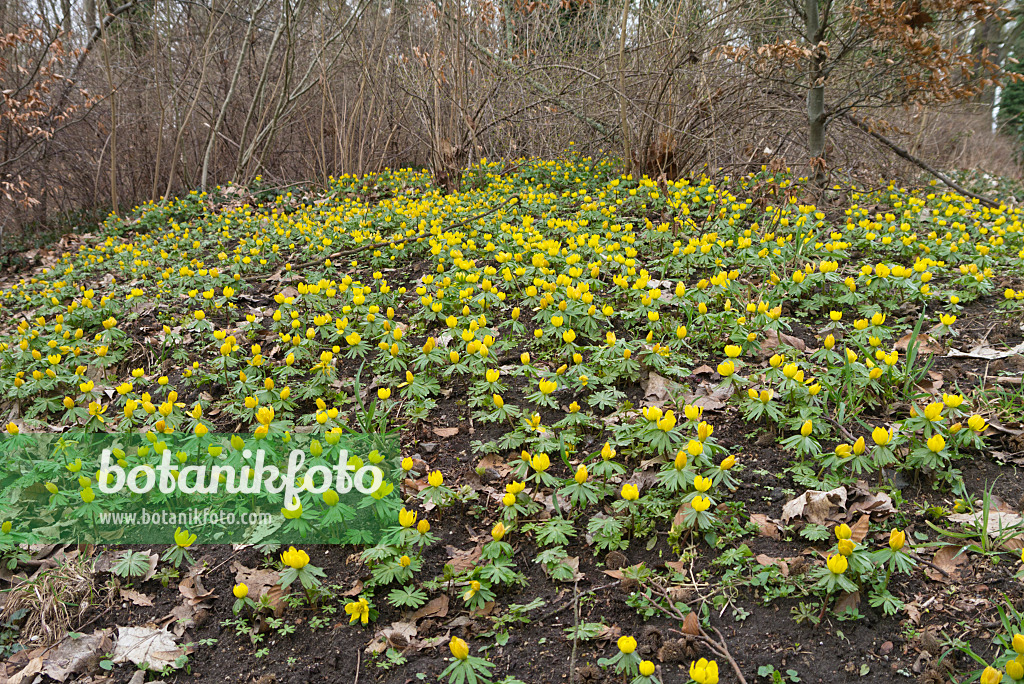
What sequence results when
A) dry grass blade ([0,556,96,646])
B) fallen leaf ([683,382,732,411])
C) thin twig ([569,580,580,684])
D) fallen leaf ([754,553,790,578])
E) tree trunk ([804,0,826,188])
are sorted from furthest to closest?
tree trunk ([804,0,826,188]) → fallen leaf ([683,382,732,411]) → dry grass blade ([0,556,96,646]) → fallen leaf ([754,553,790,578]) → thin twig ([569,580,580,684])

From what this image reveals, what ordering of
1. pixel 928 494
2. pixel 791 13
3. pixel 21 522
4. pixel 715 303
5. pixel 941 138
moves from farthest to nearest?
pixel 941 138 → pixel 791 13 → pixel 715 303 → pixel 21 522 → pixel 928 494

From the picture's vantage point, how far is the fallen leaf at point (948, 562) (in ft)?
6.57

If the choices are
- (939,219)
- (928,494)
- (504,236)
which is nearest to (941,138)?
(939,219)

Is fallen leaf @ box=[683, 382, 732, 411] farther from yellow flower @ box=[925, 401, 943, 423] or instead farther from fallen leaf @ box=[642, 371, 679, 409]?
yellow flower @ box=[925, 401, 943, 423]

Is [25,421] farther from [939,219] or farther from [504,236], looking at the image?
[939,219]

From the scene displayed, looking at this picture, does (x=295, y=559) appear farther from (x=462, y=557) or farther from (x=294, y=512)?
(x=462, y=557)

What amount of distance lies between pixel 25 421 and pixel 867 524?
4.03 m

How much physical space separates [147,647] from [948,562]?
8.64 ft

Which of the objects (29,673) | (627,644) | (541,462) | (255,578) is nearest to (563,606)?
(627,644)

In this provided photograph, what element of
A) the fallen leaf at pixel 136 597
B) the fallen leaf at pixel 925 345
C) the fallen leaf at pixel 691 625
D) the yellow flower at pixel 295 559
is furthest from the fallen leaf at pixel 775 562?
the fallen leaf at pixel 136 597

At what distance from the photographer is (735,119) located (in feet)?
22.0

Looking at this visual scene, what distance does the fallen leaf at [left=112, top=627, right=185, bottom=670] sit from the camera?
211cm

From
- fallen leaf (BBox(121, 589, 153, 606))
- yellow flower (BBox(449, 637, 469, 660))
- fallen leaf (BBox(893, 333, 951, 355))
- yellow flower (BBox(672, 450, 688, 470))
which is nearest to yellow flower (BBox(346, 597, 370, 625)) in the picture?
yellow flower (BBox(449, 637, 469, 660))

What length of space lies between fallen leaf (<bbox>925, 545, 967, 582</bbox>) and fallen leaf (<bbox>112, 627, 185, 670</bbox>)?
2.42m
